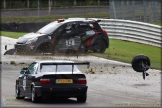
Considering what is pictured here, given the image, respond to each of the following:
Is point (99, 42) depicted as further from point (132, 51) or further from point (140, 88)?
point (140, 88)

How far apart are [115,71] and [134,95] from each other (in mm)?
6703

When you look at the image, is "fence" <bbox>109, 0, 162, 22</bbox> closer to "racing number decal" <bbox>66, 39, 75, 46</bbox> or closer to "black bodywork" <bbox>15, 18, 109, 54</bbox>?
"black bodywork" <bbox>15, 18, 109, 54</bbox>

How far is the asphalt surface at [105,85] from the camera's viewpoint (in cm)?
1343

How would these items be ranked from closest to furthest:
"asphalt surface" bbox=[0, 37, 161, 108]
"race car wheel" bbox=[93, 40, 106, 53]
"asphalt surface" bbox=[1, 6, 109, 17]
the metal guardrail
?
"asphalt surface" bbox=[0, 37, 161, 108], "race car wheel" bbox=[93, 40, 106, 53], the metal guardrail, "asphalt surface" bbox=[1, 6, 109, 17]

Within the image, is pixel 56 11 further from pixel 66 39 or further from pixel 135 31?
pixel 66 39

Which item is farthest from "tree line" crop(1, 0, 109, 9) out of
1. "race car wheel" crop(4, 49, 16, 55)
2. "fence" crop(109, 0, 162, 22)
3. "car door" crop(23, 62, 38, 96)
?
"car door" crop(23, 62, 38, 96)

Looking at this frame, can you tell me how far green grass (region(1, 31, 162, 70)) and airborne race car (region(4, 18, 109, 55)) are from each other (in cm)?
61

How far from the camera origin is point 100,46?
90.7ft

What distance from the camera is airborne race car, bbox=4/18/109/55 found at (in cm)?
2623

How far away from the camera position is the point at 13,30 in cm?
4000

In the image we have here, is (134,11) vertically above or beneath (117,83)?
above

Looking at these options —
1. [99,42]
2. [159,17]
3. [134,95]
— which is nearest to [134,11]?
[159,17]

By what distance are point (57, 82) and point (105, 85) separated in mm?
4808

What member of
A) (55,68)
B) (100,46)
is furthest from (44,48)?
(55,68)
